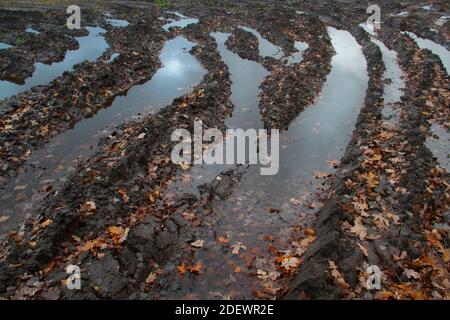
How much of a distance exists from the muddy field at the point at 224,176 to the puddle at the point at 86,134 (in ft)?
0.18

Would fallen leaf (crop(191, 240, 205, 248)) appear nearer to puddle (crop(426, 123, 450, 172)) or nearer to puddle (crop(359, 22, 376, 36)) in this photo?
puddle (crop(426, 123, 450, 172))

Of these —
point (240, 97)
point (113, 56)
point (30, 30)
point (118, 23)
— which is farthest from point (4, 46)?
point (240, 97)

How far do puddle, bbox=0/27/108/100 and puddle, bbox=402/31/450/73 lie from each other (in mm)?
16345

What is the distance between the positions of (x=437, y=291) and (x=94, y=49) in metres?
18.7

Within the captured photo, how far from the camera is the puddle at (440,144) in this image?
1057cm

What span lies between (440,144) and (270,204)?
5.88m

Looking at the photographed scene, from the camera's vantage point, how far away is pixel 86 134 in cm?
1199

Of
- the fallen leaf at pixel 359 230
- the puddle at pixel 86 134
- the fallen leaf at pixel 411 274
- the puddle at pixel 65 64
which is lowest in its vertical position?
the puddle at pixel 65 64

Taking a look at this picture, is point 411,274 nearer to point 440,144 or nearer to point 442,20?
point 440,144

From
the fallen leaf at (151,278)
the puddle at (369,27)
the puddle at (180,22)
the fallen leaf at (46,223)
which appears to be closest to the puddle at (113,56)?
the puddle at (180,22)

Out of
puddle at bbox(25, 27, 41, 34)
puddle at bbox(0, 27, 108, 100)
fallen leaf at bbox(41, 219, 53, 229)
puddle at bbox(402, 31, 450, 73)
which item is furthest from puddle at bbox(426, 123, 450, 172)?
puddle at bbox(25, 27, 41, 34)

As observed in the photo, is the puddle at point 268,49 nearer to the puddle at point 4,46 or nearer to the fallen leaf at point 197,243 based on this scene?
the puddle at point 4,46
